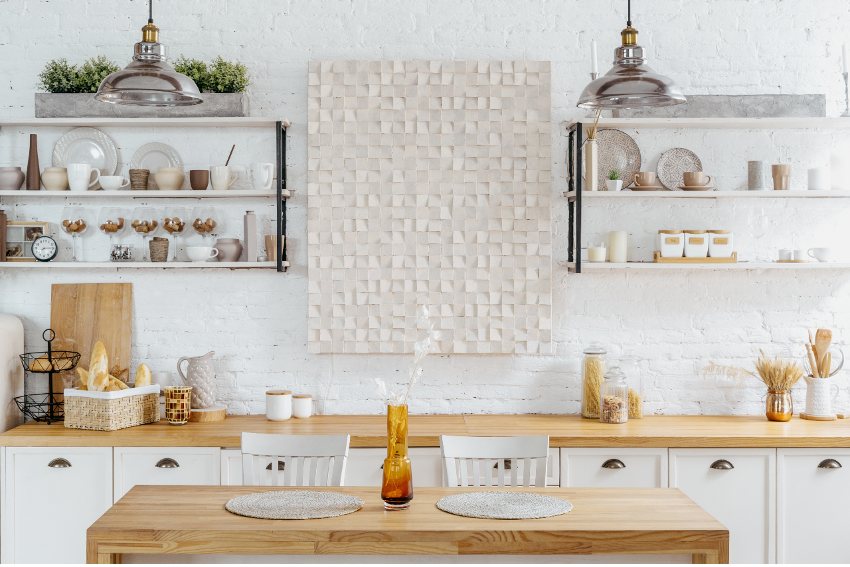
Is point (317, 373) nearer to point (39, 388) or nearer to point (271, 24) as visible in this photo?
point (39, 388)

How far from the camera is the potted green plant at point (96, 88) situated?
4.14m

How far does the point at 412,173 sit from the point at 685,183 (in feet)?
4.17

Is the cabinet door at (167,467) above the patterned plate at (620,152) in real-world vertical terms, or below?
below

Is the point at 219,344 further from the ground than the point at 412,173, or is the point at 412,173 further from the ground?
the point at 412,173

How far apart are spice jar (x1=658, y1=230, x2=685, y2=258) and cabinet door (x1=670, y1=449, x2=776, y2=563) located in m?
0.94

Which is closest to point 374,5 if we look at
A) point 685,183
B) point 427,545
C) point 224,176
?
point 224,176

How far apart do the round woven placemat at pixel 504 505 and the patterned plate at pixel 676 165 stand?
207 cm

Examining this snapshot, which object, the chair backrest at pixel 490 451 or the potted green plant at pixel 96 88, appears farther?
the potted green plant at pixel 96 88

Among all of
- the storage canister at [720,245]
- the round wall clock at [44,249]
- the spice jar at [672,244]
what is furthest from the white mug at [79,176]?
the storage canister at [720,245]

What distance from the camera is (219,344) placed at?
434cm

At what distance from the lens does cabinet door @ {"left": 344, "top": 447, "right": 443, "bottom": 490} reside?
3.72 meters

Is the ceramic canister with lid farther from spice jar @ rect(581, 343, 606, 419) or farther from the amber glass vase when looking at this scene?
the amber glass vase

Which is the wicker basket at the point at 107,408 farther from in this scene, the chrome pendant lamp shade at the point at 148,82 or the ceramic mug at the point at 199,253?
the chrome pendant lamp shade at the point at 148,82

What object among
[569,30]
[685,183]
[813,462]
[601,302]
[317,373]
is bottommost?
[813,462]
